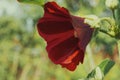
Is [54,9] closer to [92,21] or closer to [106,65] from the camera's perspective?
[92,21]

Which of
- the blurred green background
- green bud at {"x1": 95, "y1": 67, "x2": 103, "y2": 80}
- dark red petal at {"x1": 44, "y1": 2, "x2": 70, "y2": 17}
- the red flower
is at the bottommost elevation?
the blurred green background

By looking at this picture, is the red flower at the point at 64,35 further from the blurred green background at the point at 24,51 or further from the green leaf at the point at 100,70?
the blurred green background at the point at 24,51

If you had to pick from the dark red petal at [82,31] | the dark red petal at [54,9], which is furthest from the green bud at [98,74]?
the dark red petal at [54,9]

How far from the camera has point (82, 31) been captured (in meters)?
1.46

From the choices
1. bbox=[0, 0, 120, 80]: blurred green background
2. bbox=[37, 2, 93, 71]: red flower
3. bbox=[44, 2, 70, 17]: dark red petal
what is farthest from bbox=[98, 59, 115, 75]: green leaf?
bbox=[0, 0, 120, 80]: blurred green background

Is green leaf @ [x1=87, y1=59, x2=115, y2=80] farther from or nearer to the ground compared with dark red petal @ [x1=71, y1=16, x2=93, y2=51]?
nearer to the ground

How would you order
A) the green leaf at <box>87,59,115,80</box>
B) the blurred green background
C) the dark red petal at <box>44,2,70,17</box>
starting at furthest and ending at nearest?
the blurred green background
the green leaf at <box>87,59,115,80</box>
the dark red petal at <box>44,2,70,17</box>

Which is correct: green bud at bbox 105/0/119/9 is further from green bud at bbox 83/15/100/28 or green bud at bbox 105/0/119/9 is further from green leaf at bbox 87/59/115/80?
green leaf at bbox 87/59/115/80

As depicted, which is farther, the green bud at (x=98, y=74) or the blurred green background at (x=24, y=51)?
the blurred green background at (x=24, y=51)

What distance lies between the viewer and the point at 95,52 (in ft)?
31.4

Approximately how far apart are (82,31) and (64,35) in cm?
6

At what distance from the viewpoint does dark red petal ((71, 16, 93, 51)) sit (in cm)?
144

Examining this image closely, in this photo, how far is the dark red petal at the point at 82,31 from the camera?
4.73ft

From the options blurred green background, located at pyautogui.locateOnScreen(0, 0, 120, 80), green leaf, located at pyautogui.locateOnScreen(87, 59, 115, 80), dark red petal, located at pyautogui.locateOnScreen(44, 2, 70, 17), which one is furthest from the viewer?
blurred green background, located at pyautogui.locateOnScreen(0, 0, 120, 80)
